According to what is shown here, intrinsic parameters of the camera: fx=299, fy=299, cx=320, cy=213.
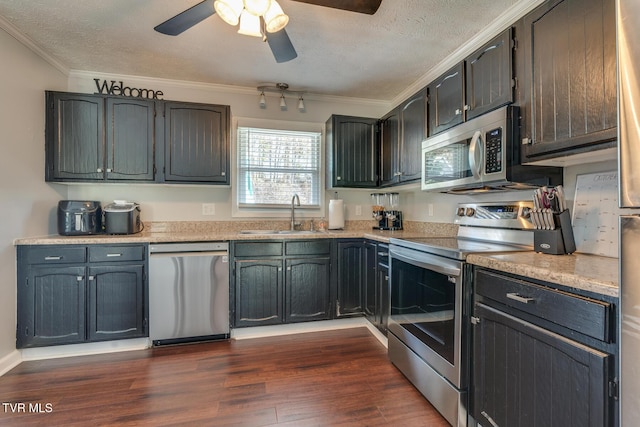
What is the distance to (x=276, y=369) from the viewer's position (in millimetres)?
2162

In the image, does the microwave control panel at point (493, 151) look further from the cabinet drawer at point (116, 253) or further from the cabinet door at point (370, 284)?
the cabinet drawer at point (116, 253)

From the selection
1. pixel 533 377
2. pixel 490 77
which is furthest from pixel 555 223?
pixel 490 77

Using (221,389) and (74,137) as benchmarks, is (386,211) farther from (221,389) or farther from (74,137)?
(74,137)

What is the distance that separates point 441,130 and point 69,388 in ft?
10.2

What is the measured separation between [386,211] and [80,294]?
2.92 meters

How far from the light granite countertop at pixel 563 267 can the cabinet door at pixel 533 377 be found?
20cm

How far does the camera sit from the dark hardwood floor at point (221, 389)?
5.41ft

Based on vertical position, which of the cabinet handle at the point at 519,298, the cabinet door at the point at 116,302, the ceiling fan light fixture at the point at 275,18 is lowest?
the cabinet door at the point at 116,302

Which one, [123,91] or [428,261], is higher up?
[123,91]

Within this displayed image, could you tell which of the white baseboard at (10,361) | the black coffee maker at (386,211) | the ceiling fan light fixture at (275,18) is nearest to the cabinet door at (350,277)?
the black coffee maker at (386,211)

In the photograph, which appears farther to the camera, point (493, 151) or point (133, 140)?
point (133, 140)

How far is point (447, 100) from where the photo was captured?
220 centimetres

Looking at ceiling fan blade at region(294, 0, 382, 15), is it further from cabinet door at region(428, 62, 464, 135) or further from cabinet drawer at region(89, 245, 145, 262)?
cabinet drawer at region(89, 245, 145, 262)

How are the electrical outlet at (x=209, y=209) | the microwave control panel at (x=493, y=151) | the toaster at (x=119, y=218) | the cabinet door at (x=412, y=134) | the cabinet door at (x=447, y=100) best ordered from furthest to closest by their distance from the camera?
the electrical outlet at (x=209, y=209), the toaster at (x=119, y=218), the cabinet door at (x=412, y=134), the cabinet door at (x=447, y=100), the microwave control panel at (x=493, y=151)
